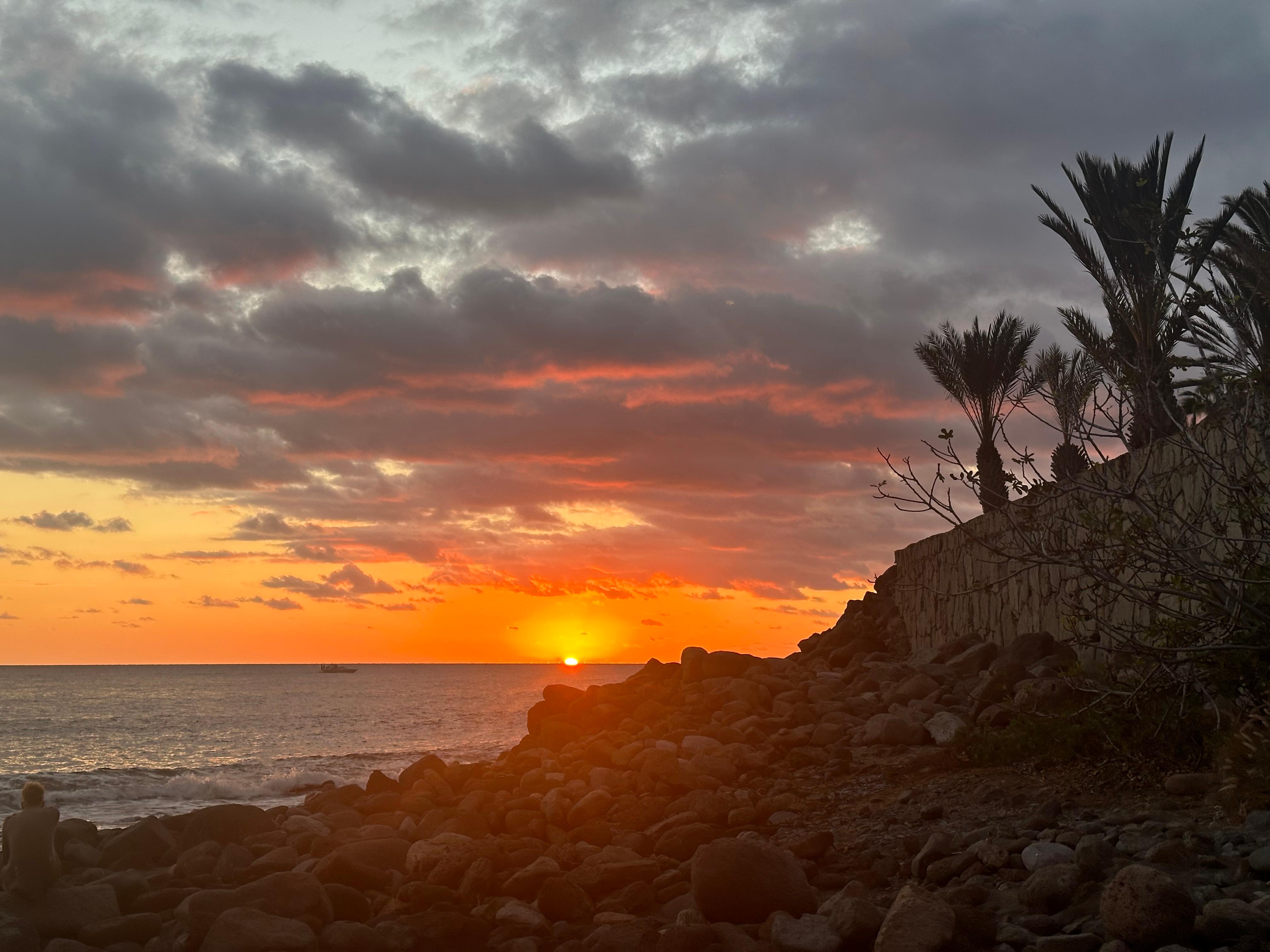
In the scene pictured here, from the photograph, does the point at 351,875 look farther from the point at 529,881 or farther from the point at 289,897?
the point at 529,881

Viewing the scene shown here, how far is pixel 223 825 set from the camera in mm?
11516

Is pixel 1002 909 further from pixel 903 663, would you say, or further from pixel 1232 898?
pixel 903 663

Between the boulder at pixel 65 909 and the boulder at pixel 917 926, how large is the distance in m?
6.39

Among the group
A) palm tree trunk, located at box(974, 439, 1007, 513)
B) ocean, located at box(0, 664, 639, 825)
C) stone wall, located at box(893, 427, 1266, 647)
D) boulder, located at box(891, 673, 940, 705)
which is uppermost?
palm tree trunk, located at box(974, 439, 1007, 513)

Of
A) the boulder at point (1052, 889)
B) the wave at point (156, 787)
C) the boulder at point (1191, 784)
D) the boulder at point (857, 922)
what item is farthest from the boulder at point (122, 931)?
the wave at point (156, 787)

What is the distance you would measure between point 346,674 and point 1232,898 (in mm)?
143732

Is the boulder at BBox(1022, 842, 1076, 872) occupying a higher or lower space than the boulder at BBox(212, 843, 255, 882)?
higher

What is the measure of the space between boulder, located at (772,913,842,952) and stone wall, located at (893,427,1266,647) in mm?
2717

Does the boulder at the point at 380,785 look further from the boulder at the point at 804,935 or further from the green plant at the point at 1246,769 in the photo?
the green plant at the point at 1246,769

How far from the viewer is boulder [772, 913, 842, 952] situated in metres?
6.09

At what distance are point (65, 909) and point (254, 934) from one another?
2.15m

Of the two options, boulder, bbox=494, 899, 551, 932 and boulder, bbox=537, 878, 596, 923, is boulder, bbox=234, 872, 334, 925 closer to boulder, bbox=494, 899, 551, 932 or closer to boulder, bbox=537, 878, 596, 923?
boulder, bbox=494, 899, 551, 932

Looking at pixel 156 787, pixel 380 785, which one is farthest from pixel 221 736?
pixel 380 785

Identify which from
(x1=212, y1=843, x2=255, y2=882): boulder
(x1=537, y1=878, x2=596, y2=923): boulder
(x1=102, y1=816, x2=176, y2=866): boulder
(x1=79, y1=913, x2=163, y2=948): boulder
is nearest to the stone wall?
(x1=537, y1=878, x2=596, y2=923): boulder
